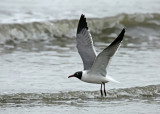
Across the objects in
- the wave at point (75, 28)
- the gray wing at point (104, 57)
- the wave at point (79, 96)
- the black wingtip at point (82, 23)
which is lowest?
the wave at point (79, 96)

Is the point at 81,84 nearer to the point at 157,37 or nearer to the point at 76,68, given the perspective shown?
the point at 76,68

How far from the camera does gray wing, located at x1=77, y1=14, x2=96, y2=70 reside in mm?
6946

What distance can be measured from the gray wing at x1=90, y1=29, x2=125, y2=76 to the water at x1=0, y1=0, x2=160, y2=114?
0.41 meters

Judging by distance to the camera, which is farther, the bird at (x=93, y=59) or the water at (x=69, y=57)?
the water at (x=69, y=57)

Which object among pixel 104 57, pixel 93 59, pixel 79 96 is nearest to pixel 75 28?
pixel 93 59

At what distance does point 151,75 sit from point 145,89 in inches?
30.7

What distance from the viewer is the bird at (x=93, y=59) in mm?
6359

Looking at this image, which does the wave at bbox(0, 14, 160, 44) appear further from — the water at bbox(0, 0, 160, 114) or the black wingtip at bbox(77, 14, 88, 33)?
the black wingtip at bbox(77, 14, 88, 33)

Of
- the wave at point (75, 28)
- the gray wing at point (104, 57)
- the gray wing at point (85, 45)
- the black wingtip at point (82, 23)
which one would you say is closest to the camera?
the gray wing at point (104, 57)

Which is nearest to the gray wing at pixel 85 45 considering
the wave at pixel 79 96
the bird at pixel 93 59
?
the bird at pixel 93 59

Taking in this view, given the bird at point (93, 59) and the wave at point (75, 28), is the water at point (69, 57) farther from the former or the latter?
the bird at point (93, 59)

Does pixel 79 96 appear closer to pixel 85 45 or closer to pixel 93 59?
pixel 93 59

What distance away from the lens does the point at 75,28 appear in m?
12.3

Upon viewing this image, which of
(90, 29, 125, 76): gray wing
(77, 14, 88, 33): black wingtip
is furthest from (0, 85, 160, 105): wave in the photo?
(77, 14, 88, 33): black wingtip
